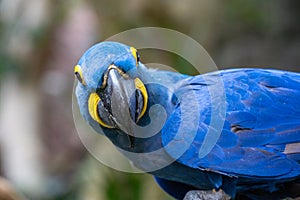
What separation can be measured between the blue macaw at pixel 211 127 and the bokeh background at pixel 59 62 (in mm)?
1309

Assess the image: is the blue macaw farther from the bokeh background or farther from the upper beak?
the bokeh background

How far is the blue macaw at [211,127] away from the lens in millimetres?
2004

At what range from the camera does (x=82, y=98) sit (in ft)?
6.61

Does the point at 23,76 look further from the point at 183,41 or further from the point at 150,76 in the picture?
the point at 150,76

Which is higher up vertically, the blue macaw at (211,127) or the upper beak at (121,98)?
the upper beak at (121,98)

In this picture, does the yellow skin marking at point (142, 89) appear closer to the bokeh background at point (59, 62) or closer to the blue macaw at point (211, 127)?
the blue macaw at point (211, 127)

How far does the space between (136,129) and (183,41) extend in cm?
206

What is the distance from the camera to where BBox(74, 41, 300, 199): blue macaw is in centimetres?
200

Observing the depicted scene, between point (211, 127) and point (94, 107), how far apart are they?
0.41 metres

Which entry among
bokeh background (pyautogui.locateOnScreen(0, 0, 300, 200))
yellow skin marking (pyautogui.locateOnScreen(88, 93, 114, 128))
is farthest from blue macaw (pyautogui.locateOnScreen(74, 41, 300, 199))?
bokeh background (pyautogui.locateOnScreen(0, 0, 300, 200))

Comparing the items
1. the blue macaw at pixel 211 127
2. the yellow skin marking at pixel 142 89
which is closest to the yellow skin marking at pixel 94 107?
the blue macaw at pixel 211 127

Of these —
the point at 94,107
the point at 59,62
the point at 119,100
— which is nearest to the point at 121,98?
the point at 119,100

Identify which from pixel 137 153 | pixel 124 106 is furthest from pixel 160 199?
pixel 124 106

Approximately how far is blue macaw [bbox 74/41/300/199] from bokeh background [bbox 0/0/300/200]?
131 centimetres
